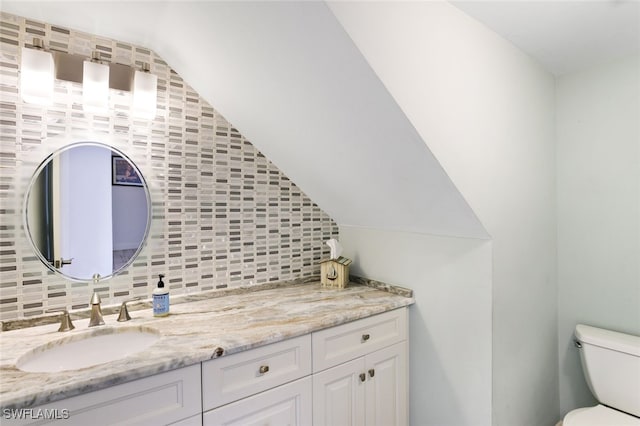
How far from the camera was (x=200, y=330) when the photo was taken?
1.33 m

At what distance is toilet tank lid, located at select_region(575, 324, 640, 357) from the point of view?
1598 millimetres

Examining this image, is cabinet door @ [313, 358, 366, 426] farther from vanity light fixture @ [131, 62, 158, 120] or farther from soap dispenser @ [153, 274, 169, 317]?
vanity light fixture @ [131, 62, 158, 120]

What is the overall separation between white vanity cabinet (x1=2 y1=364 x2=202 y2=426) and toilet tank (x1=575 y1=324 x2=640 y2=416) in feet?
6.10

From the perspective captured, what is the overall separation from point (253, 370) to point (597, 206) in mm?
1931

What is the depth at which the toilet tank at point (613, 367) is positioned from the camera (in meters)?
1.59

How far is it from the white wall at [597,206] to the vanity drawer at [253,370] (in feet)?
5.19

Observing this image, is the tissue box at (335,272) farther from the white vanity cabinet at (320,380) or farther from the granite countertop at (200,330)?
the white vanity cabinet at (320,380)

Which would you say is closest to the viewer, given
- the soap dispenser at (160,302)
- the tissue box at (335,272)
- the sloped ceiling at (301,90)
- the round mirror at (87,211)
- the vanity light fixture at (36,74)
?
the sloped ceiling at (301,90)

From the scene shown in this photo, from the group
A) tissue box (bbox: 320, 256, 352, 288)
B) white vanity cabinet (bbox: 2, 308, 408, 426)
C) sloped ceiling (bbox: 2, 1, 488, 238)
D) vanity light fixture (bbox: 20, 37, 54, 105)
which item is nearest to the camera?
white vanity cabinet (bbox: 2, 308, 408, 426)

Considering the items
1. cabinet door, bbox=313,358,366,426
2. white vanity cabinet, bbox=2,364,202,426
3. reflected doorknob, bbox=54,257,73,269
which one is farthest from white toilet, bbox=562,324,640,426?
reflected doorknob, bbox=54,257,73,269

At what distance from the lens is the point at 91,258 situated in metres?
1.50

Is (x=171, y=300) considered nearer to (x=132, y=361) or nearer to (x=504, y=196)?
(x=132, y=361)

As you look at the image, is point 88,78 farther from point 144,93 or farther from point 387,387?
point 387,387

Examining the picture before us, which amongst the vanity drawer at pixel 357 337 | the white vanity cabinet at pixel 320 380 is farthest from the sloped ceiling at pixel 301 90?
the white vanity cabinet at pixel 320 380
